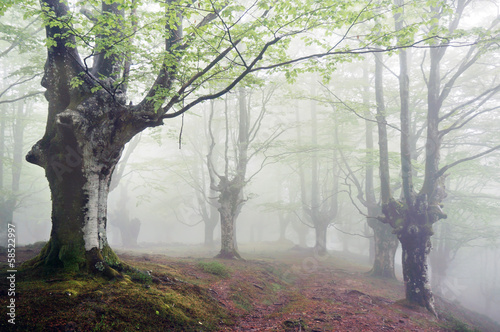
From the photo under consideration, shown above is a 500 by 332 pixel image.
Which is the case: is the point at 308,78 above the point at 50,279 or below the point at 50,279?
above

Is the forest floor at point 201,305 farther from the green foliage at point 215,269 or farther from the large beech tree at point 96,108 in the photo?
the large beech tree at point 96,108

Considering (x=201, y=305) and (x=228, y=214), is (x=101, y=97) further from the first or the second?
(x=228, y=214)

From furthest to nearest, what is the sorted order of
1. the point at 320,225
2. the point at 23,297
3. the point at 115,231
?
the point at 115,231 < the point at 320,225 < the point at 23,297

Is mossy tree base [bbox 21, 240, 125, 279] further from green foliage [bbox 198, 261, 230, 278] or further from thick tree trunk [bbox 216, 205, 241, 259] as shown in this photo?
thick tree trunk [bbox 216, 205, 241, 259]

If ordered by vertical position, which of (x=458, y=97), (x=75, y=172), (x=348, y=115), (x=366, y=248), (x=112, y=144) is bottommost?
(x=366, y=248)

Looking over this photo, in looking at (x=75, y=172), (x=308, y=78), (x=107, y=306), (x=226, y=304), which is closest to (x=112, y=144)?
(x=75, y=172)

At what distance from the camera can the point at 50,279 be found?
15.1 ft

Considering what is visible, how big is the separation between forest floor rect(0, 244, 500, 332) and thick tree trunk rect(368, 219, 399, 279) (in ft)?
9.30

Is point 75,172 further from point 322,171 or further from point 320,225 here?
point 322,171

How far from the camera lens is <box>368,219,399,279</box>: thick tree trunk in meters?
13.3

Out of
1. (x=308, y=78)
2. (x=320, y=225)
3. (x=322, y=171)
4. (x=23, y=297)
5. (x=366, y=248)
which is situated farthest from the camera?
(x=366, y=248)

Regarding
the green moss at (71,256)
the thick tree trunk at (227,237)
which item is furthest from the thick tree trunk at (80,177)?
the thick tree trunk at (227,237)

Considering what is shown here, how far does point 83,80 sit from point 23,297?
13.2 ft

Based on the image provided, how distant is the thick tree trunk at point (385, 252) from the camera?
13336 millimetres
